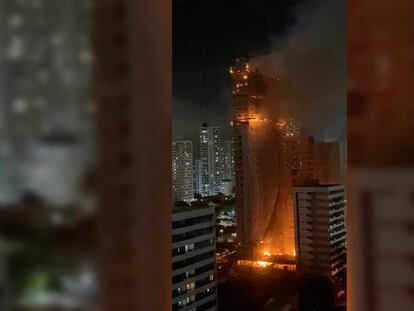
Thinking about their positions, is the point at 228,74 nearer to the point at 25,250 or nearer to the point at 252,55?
the point at 252,55

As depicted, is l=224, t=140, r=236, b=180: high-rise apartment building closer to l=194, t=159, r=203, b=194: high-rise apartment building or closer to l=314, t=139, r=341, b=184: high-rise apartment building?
l=194, t=159, r=203, b=194: high-rise apartment building

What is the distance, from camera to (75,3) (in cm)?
66

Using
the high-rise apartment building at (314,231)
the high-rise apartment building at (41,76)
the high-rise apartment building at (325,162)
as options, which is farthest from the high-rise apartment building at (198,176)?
the high-rise apartment building at (41,76)

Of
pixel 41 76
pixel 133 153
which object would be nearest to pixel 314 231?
pixel 133 153

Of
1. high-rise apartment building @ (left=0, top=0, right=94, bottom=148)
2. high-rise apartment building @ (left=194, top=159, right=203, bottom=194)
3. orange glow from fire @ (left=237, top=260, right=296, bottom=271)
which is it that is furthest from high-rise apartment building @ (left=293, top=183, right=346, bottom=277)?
high-rise apartment building @ (left=0, top=0, right=94, bottom=148)

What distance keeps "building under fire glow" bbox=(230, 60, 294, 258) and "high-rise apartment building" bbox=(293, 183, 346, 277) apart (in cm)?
12

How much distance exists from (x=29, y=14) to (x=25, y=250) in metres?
0.40

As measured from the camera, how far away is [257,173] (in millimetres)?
4148

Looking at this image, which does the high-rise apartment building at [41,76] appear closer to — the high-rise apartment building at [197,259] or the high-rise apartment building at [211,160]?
the high-rise apartment building at [211,160]

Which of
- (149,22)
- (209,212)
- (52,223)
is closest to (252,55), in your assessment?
(209,212)

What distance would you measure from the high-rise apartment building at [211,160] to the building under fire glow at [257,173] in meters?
0.66

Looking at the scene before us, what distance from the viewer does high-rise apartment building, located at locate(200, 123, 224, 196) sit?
3046mm

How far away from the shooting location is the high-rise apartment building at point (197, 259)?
136 inches

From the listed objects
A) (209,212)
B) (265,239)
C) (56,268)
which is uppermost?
(56,268)
